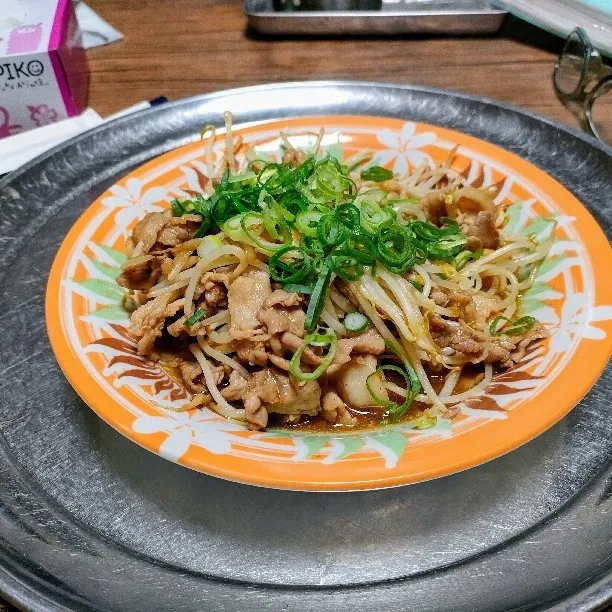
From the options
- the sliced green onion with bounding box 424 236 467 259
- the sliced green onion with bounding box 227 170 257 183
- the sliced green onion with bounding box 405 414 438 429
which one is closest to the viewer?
the sliced green onion with bounding box 405 414 438 429

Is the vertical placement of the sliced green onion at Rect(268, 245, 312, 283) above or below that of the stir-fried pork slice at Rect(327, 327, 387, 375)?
Answer: above

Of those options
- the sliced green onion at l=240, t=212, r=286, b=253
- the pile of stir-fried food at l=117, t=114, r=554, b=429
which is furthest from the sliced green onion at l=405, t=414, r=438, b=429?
the sliced green onion at l=240, t=212, r=286, b=253

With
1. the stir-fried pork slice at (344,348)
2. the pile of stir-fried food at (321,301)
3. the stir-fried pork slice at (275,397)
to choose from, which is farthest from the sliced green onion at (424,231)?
the stir-fried pork slice at (275,397)

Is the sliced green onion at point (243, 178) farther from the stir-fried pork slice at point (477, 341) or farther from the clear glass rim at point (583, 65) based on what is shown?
the clear glass rim at point (583, 65)

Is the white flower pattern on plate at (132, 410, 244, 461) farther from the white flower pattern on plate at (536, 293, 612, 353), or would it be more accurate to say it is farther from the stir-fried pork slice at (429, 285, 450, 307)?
the white flower pattern on plate at (536, 293, 612, 353)

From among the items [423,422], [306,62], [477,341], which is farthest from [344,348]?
[306,62]

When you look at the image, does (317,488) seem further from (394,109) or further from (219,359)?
(394,109)

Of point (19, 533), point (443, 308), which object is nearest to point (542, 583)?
point (443, 308)
